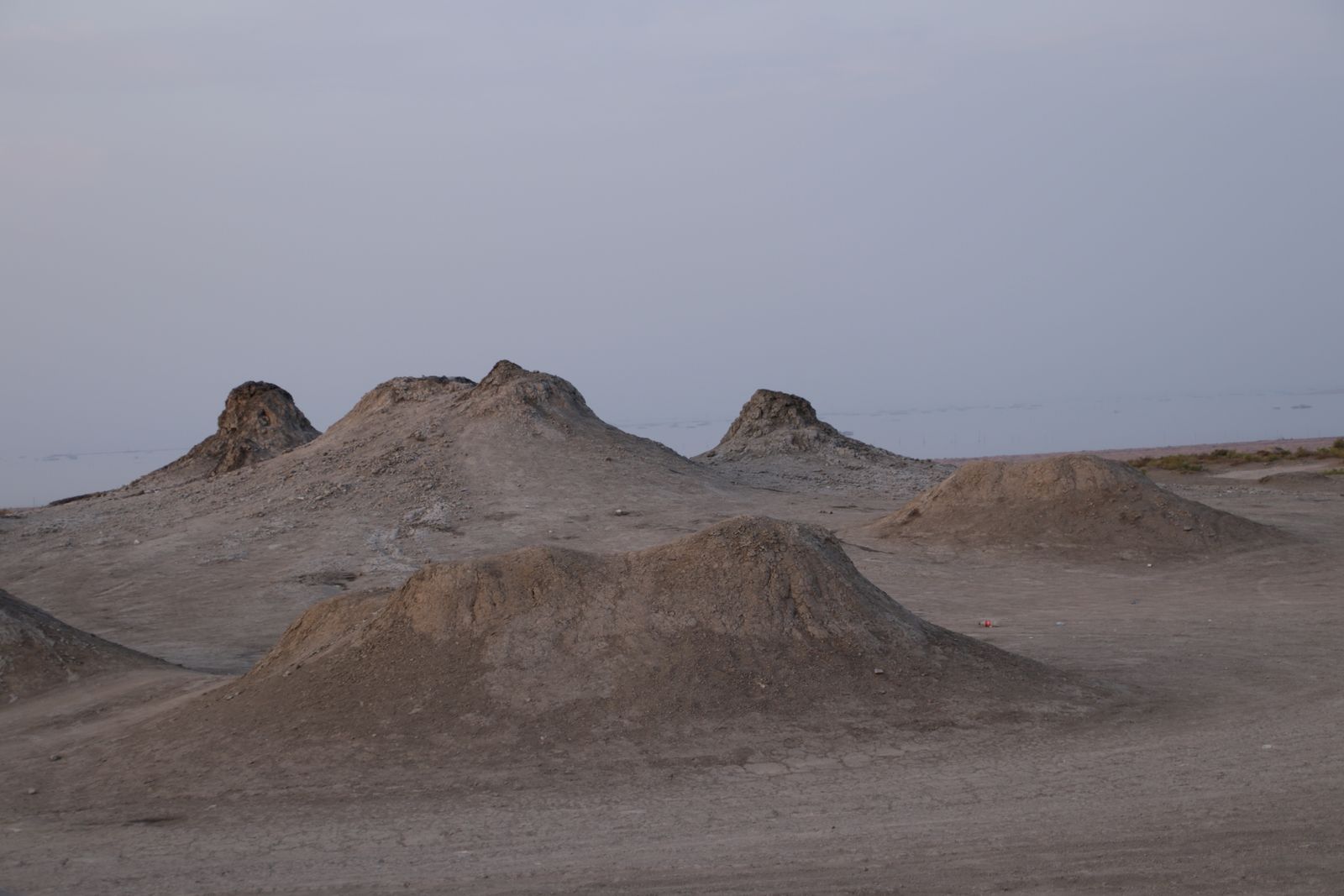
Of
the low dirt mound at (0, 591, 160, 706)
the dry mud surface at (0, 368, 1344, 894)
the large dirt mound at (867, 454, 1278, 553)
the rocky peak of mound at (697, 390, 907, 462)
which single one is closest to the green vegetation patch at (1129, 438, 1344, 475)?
the rocky peak of mound at (697, 390, 907, 462)

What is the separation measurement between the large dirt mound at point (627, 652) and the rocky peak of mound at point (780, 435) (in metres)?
22.8

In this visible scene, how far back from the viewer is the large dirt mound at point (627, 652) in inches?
336

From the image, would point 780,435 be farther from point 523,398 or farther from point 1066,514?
point 1066,514

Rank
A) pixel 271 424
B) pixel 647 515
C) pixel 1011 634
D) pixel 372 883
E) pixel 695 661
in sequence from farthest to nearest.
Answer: pixel 271 424, pixel 647 515, pixel 1011 634, pixel 695 661, pixel 372 883

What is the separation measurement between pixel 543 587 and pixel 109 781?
350 centimetres

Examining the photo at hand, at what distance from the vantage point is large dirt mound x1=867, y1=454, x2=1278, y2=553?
18703 millimetres

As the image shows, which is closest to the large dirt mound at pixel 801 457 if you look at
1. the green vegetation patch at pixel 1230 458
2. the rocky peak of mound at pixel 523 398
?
the rocky peak of mound at pixel 523 398

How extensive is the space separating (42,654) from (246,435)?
24.2 metres

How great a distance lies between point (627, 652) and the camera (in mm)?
9008

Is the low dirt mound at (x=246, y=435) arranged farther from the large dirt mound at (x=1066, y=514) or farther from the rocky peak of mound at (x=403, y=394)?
the large dirt mound at (x=1066, y=514)

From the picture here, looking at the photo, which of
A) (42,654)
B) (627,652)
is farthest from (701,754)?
(42,654)

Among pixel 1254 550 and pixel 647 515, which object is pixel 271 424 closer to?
pixel 647 515

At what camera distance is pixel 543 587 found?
956 cm

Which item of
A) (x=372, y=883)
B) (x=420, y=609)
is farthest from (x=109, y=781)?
(x=372, y=883)
